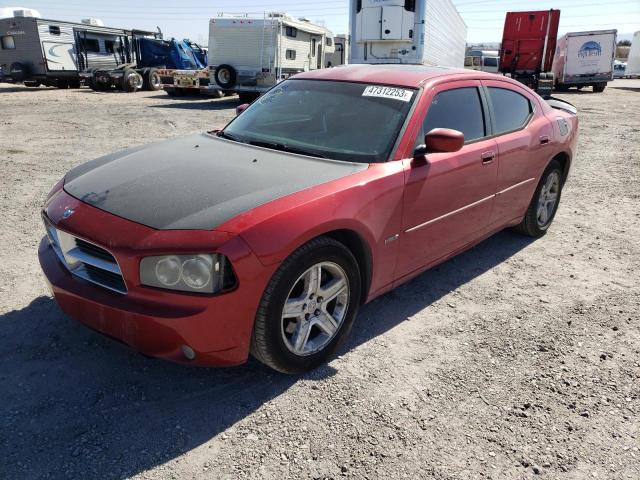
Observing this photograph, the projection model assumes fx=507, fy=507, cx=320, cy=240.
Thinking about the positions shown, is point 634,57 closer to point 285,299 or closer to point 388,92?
point 388,92

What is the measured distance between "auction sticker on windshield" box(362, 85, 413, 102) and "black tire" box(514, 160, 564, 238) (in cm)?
205

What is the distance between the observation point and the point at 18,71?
20.8 m

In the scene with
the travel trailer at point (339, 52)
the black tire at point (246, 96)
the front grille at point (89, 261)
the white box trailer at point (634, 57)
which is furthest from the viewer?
the white box trailer at point (634, 57)

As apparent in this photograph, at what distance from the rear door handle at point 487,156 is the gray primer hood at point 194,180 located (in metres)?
1.21

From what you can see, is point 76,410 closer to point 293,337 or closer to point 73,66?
point 293,337

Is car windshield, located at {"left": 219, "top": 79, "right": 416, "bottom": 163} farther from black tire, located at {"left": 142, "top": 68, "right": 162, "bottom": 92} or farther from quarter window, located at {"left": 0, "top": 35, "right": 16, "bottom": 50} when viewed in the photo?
quarter window, located at {"left": 0, "top": 35, "right": 16, "bottom": 50}

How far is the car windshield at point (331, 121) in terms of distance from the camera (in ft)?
10.5

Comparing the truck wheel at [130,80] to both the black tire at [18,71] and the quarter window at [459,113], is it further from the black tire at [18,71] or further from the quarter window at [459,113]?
the quarter window at [459,113]

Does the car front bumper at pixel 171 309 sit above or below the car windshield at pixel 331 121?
below

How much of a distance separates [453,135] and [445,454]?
1.81 meters

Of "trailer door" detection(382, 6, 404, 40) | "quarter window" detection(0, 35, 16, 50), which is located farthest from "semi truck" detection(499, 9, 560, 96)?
"quarter window" detection(0, 35, 16, 50)

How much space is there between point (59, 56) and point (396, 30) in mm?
15401

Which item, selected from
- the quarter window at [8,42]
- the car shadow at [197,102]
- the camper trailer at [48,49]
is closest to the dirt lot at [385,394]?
the car shadow at [197,102]

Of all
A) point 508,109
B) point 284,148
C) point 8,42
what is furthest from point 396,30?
point 8,42
